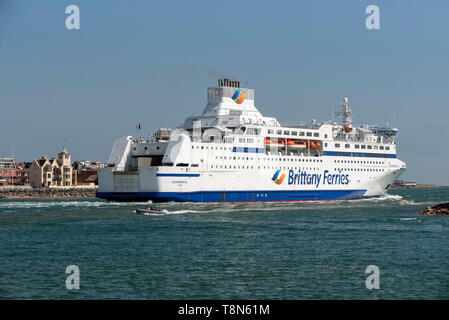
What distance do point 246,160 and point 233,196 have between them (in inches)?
140

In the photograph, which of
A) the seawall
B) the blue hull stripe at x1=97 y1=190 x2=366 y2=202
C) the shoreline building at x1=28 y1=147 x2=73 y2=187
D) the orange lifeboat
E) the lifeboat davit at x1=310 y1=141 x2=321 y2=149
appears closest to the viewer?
the blue hull stripe at x1=97 y1=190 x2=366 y2=202

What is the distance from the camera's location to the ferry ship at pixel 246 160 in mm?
52406

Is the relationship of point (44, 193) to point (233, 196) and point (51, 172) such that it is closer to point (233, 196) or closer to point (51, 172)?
point (51, 172)

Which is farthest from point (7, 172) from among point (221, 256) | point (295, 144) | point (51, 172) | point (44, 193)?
point (221, 256)

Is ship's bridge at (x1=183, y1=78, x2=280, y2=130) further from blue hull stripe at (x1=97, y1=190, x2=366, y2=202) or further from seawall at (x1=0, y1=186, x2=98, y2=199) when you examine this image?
seawall at (x1=0, y1=186, x2=98, y2=199)

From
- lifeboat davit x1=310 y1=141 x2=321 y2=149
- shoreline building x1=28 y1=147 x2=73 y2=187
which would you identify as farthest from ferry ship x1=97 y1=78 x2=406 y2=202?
Result: shoreline building x1=28 y1=147 x2=73 y2=187

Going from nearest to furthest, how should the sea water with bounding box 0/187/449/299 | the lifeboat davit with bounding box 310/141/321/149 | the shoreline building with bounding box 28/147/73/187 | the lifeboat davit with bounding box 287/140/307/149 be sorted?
the sea water with bounding box 0/187/449/299 < the lifeboat davit with bounding box 287/140/307/149 < the lifeboat davit with bounding box 310/141/321/149 < the shoreline building with bounding box 28/147/73/187

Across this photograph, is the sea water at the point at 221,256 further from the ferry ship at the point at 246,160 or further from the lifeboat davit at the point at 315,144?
the lifeboat davit at the point at 315,144

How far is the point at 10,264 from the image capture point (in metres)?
23.7

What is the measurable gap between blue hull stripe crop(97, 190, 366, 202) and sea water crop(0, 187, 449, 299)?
26.9 ft

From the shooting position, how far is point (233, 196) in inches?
2199

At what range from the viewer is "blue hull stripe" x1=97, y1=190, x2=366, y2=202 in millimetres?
51969
